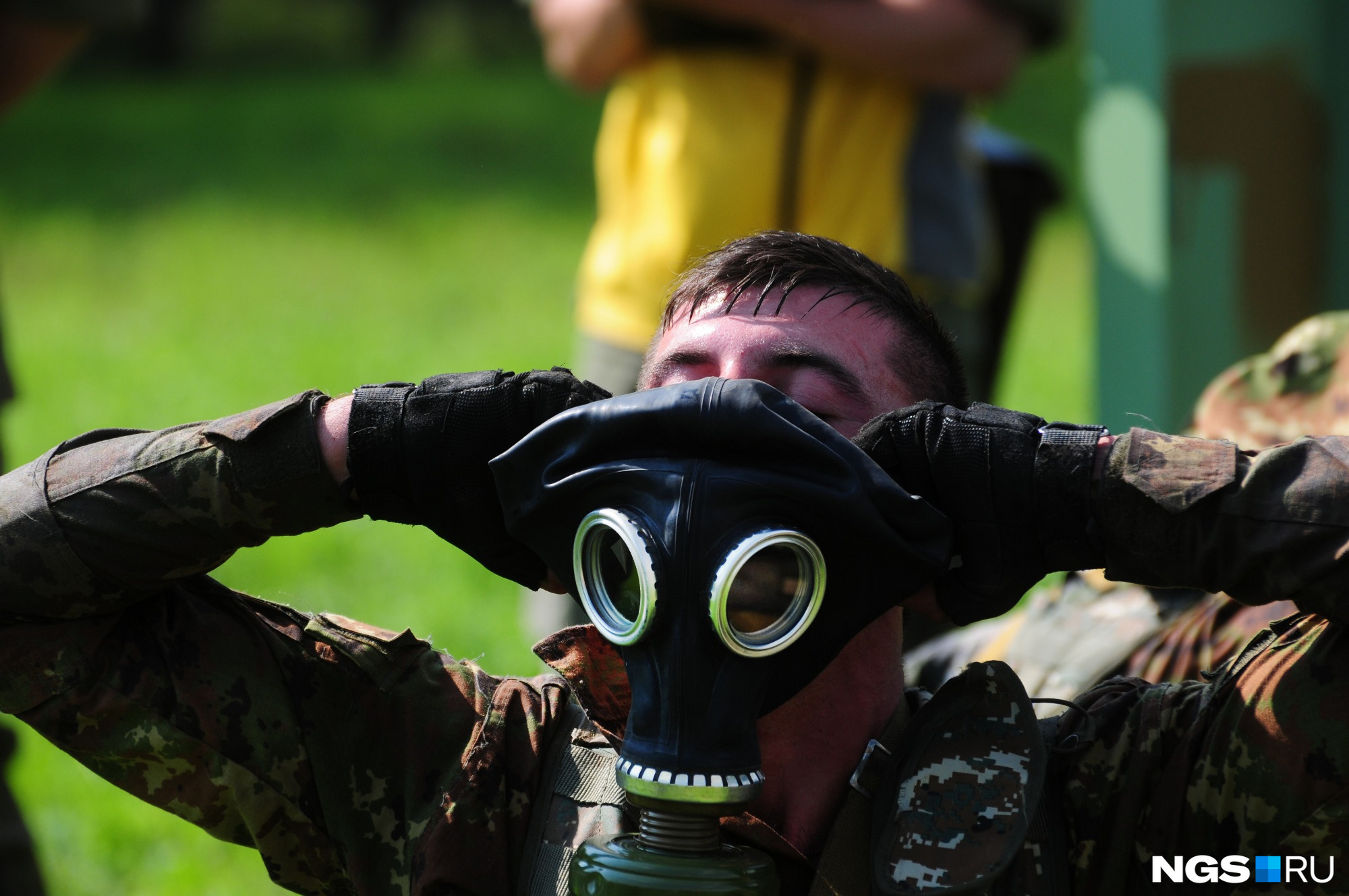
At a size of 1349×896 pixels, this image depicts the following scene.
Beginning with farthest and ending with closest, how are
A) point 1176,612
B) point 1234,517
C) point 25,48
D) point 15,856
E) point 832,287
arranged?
1. point 25,48
2. point 15,856
3. point 1176,612
4. point 832,287
5. point 1234,517

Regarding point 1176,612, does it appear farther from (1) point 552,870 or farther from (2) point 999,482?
(1) point 552,870

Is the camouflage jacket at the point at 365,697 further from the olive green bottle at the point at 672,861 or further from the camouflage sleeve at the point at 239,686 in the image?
the olive green bottle at the point at 672,861

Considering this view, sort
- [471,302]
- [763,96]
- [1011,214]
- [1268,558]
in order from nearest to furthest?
1. [1268,558]
2. [763,96]
3. [1011,214]
4. [471,302]

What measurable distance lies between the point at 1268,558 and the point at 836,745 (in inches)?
23.4

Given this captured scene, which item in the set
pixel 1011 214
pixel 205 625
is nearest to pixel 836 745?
pixel 205 625

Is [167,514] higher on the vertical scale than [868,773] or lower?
higher

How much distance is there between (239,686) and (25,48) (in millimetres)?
2378

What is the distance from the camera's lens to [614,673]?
2164 millimetres

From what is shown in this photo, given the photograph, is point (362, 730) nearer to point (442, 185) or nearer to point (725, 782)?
point (725, 782)

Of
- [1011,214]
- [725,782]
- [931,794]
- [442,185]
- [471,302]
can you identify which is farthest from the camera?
[442,185]

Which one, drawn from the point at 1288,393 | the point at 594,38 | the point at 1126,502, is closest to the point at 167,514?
the point at 1126,502

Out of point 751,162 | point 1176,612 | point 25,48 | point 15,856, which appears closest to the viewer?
point 1176,612

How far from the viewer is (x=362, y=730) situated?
2.16m

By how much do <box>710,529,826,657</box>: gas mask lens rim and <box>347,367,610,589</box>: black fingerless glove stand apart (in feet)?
1.17
